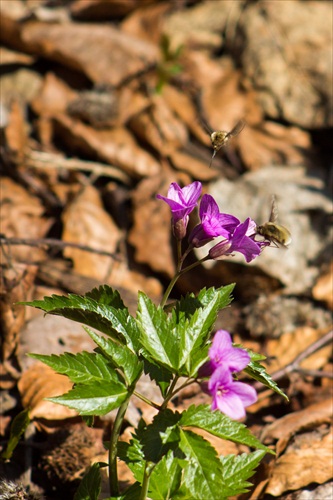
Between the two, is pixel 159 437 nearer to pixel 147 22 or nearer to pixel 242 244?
pixel 242 244

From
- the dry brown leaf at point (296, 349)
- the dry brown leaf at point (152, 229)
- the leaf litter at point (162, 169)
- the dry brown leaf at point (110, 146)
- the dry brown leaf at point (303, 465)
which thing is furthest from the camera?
the dry brown leaf at point (110, 146)

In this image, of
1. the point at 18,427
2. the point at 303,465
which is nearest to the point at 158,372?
the point at 18,427

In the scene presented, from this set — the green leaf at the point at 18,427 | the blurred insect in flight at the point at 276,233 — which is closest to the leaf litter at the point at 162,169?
the green leaf at the point at 18,427

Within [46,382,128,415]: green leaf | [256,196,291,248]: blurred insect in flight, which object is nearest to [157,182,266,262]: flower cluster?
[256,196,291,248]: blurred insect in flight

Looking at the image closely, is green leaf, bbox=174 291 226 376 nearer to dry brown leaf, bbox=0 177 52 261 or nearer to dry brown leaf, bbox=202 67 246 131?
dry brown leaf, bbox=0 177 52 261

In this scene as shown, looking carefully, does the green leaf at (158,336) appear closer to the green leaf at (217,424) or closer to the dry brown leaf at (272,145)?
the green leaf at (217,424)
